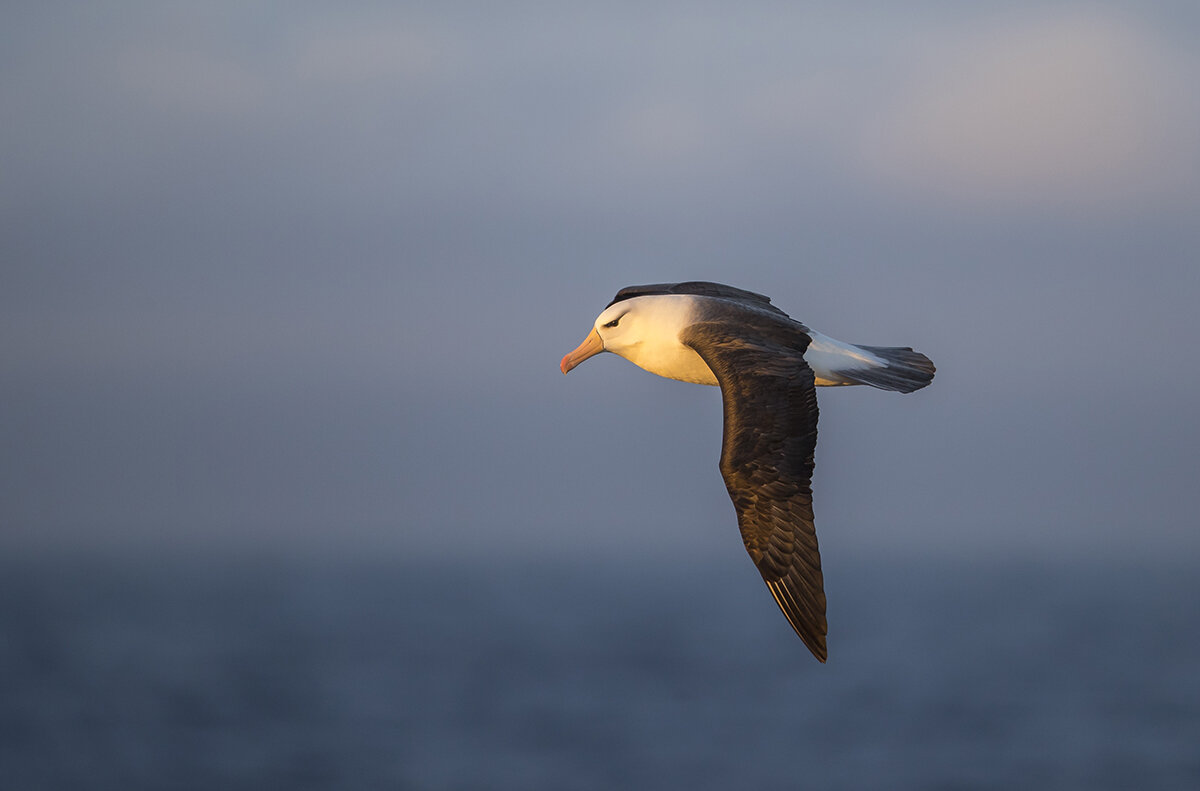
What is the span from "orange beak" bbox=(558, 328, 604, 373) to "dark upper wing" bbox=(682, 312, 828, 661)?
86.7 inches

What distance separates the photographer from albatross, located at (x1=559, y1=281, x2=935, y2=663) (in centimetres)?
819

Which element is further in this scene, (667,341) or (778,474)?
(667,341)

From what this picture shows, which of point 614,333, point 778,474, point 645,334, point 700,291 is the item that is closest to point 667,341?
point 645,334

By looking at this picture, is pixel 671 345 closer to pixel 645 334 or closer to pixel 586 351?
pixel 645 334

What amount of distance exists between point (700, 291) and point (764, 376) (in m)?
2.49

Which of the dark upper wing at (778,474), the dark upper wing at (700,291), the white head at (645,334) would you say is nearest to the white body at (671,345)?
the white head at (645,334)

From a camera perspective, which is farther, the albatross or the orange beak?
the orange beak

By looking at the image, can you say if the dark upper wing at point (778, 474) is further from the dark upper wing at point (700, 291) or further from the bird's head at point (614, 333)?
the dark upper wing at point (700, 291)

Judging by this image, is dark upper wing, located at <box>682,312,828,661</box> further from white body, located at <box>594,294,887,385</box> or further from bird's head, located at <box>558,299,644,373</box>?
bird's head, located at <box>558,299,644,373</box>

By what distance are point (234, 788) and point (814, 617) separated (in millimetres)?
209669

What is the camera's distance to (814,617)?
804 cm

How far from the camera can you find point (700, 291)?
1114 centimetres

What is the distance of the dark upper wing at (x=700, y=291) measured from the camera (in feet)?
36.4

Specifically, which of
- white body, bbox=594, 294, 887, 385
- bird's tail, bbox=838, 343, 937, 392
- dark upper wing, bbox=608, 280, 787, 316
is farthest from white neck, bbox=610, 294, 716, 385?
bird's tail, bbox=838, 343, 937, 392
